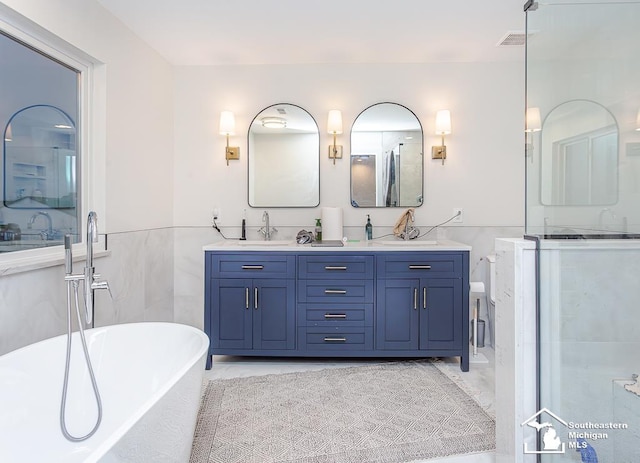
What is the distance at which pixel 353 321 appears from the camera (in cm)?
292

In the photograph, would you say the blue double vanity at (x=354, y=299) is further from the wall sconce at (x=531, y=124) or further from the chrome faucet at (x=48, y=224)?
the wall sconce at (x=531, y=124)

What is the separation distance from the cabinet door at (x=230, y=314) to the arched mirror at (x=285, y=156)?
2.75 feet

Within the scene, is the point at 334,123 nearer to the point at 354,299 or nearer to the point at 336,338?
the point at 354,299

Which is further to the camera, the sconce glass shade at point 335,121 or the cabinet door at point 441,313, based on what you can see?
the sconce glass shade at point 335,121

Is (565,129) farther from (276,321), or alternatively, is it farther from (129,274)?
(129,274)

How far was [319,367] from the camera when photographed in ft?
9.70

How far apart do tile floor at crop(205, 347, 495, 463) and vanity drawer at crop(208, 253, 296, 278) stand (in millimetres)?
670

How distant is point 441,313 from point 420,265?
37cm

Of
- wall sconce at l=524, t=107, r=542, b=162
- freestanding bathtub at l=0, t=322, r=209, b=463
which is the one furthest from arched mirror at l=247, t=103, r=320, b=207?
wall sconce at l=524, t=107, r=542, b=162

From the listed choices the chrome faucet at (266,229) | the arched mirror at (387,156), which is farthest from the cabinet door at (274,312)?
the arched mirror at (387,156)

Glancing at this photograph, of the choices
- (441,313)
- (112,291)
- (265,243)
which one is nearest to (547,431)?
(441,313)

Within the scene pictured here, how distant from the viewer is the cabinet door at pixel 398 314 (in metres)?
2.91

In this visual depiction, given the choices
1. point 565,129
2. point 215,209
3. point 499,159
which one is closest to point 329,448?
point 565,129

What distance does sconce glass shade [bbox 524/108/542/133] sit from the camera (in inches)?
63.3
